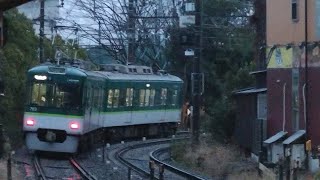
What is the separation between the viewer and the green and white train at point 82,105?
2022 cm

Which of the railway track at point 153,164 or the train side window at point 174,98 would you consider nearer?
the railway track at point 153,164

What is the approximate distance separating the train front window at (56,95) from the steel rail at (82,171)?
1560 mm

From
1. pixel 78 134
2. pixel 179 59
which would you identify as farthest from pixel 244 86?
pixel 179 59

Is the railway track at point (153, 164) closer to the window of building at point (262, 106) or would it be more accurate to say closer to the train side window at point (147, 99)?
the train side window at point (147, 99)

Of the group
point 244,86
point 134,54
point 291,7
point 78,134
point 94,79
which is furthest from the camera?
point 134,54

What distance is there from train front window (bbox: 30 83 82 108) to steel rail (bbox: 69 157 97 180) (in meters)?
1.56

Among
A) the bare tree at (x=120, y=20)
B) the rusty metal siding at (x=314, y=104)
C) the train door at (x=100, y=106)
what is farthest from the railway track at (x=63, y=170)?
the bare tree at (x=120, y=20)

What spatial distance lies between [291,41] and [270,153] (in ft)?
9.12

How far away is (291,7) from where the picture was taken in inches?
699

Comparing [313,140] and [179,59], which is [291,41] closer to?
[313,140]

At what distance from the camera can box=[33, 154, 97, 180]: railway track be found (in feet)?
51.6

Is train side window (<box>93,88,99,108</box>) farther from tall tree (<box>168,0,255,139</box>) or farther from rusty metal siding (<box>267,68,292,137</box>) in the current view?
tall tree (<box>168,0,255,139</box>)

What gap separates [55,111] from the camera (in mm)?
20266

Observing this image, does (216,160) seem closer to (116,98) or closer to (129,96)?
(116,98)
